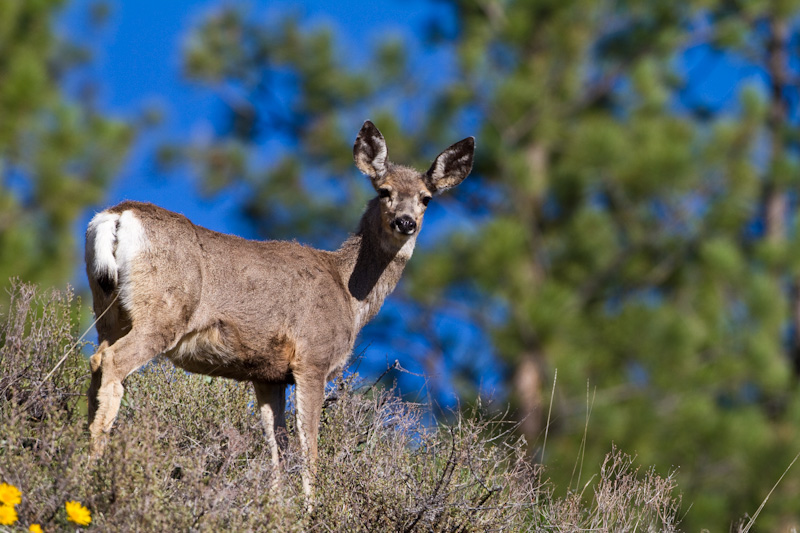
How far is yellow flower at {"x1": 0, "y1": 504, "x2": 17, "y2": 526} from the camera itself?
14.2 feet

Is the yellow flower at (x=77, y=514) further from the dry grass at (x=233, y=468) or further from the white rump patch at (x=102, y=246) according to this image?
the white rump patch at (x=102, y=246)

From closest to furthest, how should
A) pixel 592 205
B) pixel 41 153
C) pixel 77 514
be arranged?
1. pixel 77 514
2. pixel 41 153
3. pixel 592 205

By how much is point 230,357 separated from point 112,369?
79cm

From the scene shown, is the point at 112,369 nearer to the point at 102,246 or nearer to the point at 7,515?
the point at 102,246

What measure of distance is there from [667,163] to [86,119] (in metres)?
8.96

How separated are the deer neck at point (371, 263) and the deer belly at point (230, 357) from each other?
2.97 ft

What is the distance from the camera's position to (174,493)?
16.6 ft

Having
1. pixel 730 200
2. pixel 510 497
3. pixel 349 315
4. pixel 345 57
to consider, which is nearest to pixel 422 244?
pixel 345 57

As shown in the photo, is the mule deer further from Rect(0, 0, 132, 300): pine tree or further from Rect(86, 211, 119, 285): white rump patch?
Rect(0, 0, 132, 300): pine tree

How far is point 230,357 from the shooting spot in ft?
20.9

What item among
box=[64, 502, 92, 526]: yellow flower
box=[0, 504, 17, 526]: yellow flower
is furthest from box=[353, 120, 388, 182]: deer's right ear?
box=[0, 504, 17, 526]: yellow flower

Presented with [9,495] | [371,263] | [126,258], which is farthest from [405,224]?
[9,495]

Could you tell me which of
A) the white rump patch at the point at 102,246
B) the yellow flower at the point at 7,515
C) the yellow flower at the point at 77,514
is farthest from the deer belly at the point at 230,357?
the yellow flower at the point at 7,515

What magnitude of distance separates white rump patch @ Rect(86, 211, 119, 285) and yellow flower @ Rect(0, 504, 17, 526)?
5.63ft
